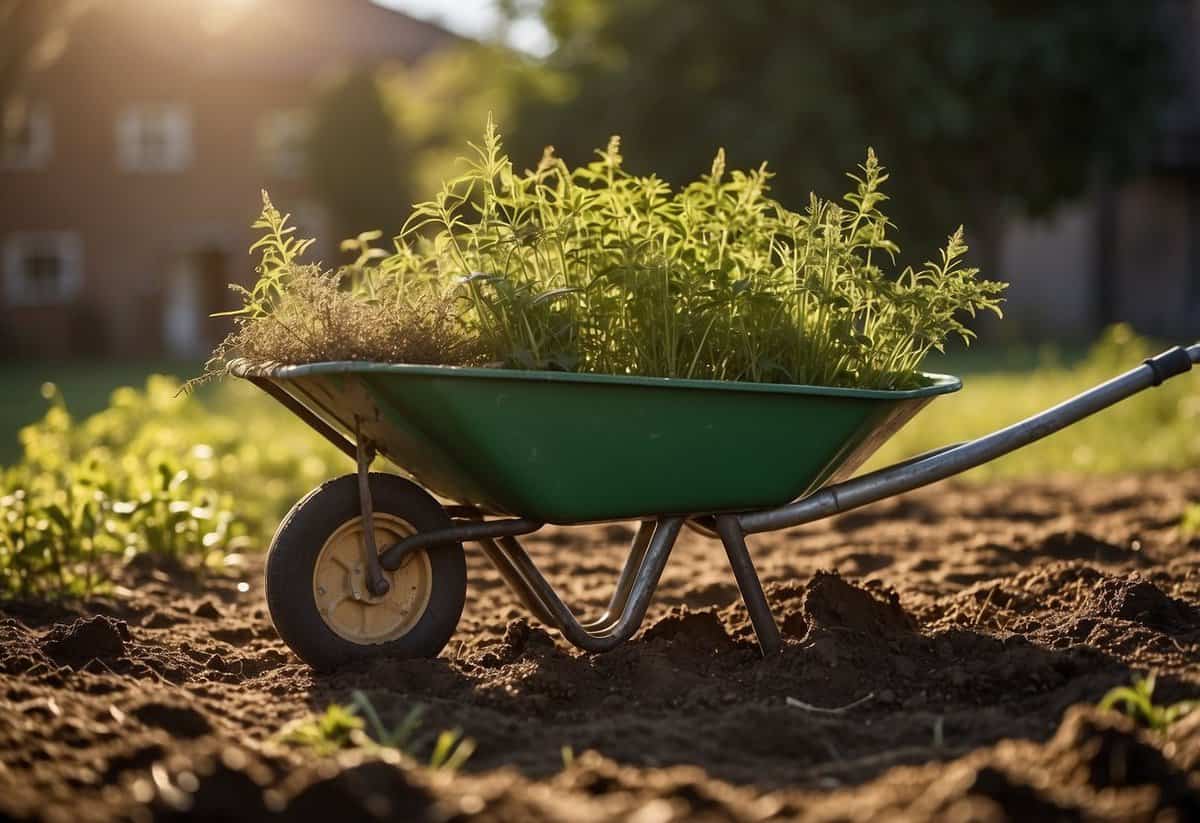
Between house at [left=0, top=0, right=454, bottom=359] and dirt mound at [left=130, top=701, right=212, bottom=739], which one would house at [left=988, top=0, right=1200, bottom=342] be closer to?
house at [left=0, top=0, right=454, bottom=359]

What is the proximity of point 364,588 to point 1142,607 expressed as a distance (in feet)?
5.50

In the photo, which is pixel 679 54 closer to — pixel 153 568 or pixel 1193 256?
pixel 1193 256

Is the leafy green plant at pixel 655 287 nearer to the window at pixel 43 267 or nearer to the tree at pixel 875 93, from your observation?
the tree at pixel 875 93

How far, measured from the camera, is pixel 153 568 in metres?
4.43

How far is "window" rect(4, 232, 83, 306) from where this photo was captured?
23.8m

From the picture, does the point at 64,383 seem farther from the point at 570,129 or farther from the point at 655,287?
the point at 655,287

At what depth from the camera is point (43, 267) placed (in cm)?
2406

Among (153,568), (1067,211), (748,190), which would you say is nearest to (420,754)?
(748,190)

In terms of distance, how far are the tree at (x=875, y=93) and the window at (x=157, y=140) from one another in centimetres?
720

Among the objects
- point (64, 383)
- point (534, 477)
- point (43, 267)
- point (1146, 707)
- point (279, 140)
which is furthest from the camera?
point (279, 140)

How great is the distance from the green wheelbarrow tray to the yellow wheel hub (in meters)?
0.17

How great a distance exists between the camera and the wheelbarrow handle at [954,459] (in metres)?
3.18

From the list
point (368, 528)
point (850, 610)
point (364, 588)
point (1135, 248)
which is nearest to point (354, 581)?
point (364, 588)

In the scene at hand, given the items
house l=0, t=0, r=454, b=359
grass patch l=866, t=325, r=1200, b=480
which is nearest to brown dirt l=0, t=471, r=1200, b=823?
grass patch l=866, t=325, r=1200, b=480
